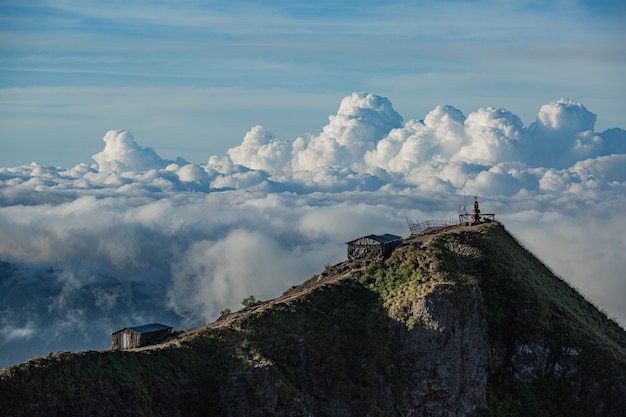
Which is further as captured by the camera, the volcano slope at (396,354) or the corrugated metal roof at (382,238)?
the corrugated metal roof at (382,238)

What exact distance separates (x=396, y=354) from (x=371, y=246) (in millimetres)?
25827

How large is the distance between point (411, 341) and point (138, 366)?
32880mm

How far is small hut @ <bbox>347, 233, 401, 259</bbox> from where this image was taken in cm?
13112

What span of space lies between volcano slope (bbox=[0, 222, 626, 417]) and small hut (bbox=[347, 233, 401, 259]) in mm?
5477

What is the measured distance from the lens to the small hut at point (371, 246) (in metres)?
131

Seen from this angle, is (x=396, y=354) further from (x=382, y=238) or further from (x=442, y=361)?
(x=382, y=238)

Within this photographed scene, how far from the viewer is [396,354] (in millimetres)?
109875

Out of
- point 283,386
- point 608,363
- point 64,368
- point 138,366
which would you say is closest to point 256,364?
point 283,386

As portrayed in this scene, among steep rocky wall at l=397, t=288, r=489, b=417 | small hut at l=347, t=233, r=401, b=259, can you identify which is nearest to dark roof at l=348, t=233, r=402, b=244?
small hut at l=347, t=233, r=401, b=259

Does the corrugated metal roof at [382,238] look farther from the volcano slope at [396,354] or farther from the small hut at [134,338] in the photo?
the small hut at [134,338]

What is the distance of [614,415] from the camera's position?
11212 centimetres

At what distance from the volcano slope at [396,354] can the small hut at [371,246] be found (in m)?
5.48

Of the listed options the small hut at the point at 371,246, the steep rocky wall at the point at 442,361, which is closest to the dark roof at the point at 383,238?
the small hut at the point at 371,246

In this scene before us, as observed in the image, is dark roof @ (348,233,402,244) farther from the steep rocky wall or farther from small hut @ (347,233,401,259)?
the steep rocky wall
